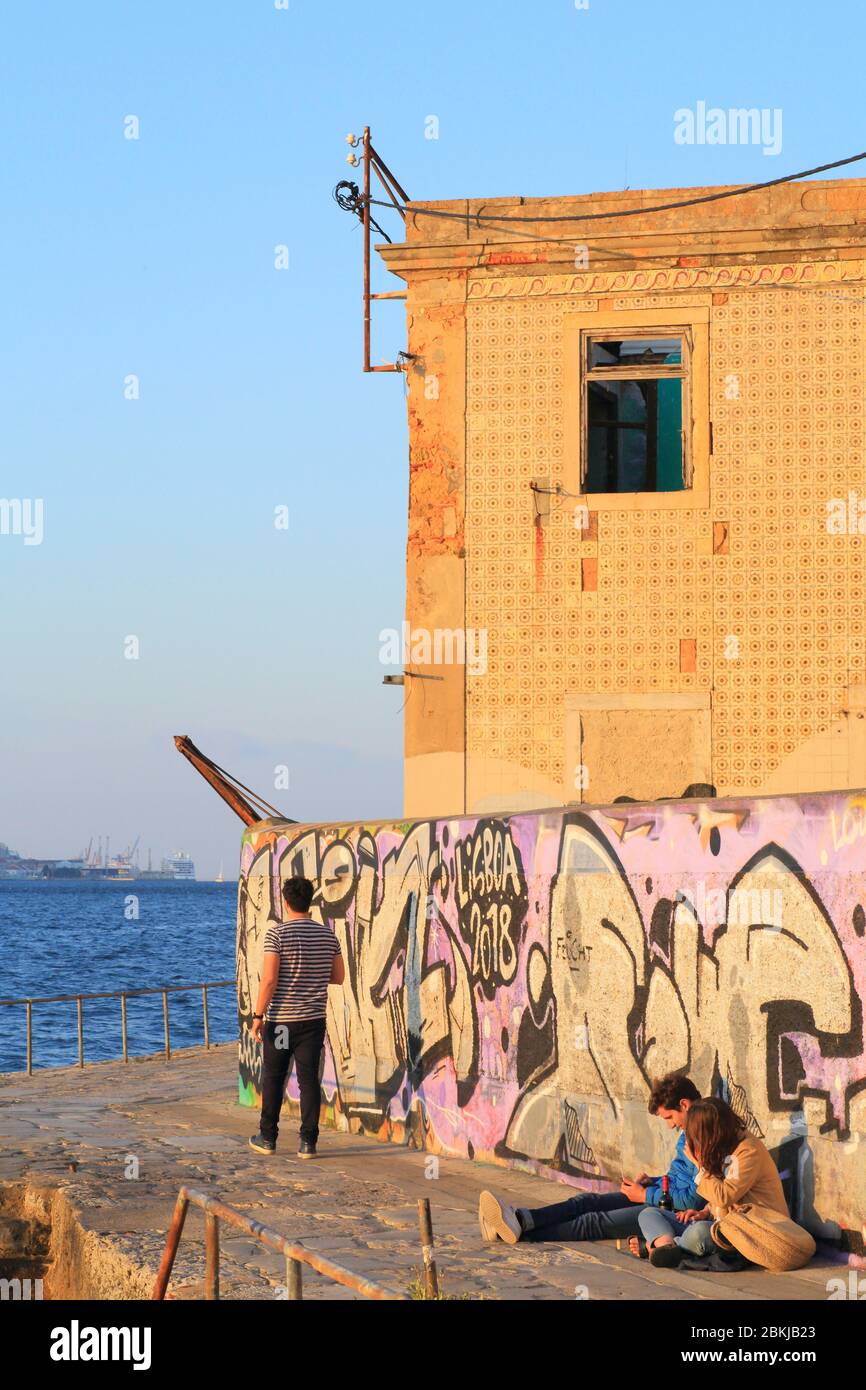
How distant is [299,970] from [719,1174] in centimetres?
376

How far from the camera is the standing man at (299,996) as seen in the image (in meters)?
10.2

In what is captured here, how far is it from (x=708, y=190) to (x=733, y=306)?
1.10 m

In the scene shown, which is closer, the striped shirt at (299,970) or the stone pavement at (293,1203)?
the stone pavement at (293,1203)

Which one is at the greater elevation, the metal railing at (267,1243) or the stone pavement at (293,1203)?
the metal railing at (267,1243)

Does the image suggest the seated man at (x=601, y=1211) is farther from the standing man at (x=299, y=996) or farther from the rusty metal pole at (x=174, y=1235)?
the standing man at (x=299, y=996)

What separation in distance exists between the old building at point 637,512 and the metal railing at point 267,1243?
9.29 metres

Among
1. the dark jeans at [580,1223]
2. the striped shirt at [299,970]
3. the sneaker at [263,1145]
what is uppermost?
the striped shirt at [299,970]

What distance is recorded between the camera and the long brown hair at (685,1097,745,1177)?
7.04m

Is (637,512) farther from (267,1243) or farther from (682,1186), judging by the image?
(267,1243)

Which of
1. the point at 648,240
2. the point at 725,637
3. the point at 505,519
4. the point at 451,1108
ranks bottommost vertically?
the point at 451,1108

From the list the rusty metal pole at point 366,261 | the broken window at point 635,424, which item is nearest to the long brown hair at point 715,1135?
the broken window at point 635,424
